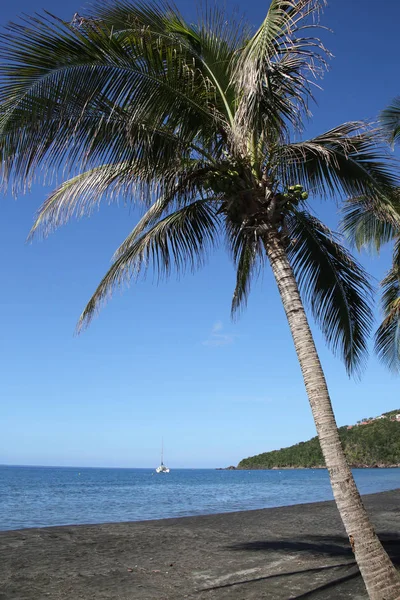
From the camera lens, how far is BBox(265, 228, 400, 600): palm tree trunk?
4.57 meters

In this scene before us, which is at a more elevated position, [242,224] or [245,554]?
[242,224]

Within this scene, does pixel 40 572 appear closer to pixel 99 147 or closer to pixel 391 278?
pixel 99 147

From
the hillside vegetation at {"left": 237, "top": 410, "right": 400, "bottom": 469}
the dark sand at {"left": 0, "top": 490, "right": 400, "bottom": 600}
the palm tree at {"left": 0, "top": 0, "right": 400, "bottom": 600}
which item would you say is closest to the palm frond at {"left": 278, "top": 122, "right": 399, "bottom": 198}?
the palm tree at {"left": 0, "top": 0, "right": 400, "bottom": 600}

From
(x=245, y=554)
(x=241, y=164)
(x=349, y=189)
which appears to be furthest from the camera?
(x=245, y=554)

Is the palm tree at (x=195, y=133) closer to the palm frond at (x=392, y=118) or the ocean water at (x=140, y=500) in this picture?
the palm frond at (x=392, y=118)

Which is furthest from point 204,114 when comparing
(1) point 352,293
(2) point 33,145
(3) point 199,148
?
(1) point 352,293

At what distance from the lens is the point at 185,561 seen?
8.47 m

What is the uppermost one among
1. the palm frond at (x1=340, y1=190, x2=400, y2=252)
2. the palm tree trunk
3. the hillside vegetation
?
the hillside vegetation

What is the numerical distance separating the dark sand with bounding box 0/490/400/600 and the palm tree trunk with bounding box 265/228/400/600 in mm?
1498

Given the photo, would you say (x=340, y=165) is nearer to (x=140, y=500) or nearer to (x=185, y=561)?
(x=185, y=561)

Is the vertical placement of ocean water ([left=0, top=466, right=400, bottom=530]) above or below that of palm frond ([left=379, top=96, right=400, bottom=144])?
below

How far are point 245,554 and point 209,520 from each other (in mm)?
5523

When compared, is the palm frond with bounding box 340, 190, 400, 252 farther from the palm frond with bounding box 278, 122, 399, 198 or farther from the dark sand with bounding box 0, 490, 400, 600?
the dark sand with bounding box 0, 490, 400, 600

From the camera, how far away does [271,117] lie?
6336mm
